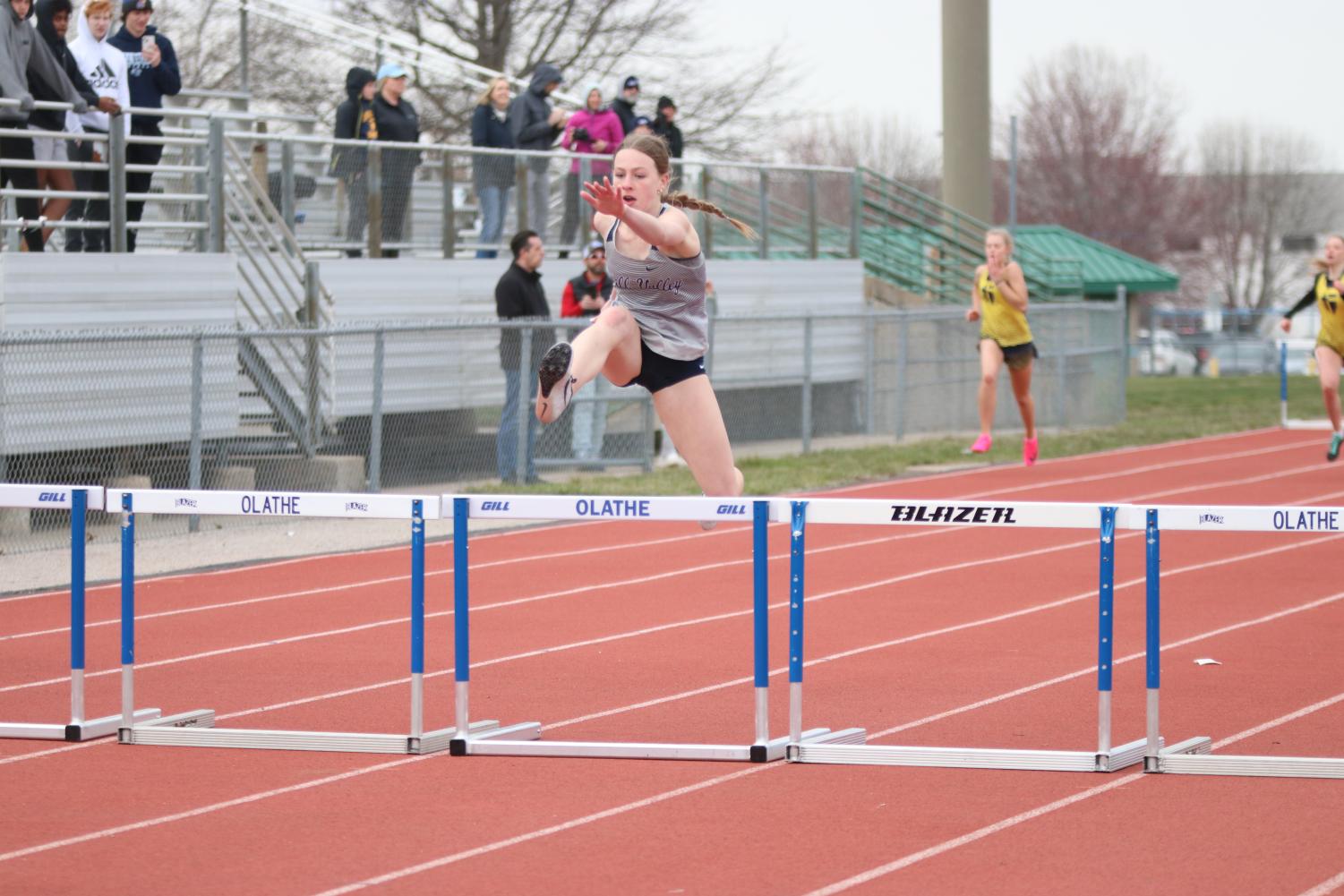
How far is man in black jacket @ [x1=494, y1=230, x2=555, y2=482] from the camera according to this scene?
668 inches

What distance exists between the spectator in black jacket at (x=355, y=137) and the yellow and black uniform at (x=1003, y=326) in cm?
593

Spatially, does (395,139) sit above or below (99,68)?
below

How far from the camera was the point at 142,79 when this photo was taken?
1648cm

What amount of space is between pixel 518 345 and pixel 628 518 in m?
10.4

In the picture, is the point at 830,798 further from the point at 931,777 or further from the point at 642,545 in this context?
the point at 642,545

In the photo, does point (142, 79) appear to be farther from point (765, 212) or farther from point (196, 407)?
point (765, 212)

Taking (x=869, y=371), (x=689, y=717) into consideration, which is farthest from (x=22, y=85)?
(x=869, y=371)

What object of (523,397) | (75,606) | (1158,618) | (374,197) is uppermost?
(374,197)

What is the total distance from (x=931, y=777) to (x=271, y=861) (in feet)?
7.77

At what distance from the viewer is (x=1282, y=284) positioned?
71.1m

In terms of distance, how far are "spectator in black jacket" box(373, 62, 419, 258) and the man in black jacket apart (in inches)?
69.6

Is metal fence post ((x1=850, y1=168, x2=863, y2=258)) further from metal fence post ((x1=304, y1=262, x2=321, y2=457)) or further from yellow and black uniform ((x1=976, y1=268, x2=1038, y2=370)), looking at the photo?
metal fence post ((x1=304, y1=262, x2=321, y2=457))

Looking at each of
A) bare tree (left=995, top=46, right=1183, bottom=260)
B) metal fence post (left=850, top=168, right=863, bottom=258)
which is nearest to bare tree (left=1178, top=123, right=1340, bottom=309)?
bare tree (left=995, top=46, right=1183, bottom=260)

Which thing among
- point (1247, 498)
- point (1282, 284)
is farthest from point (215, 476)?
point (1282, 284)
